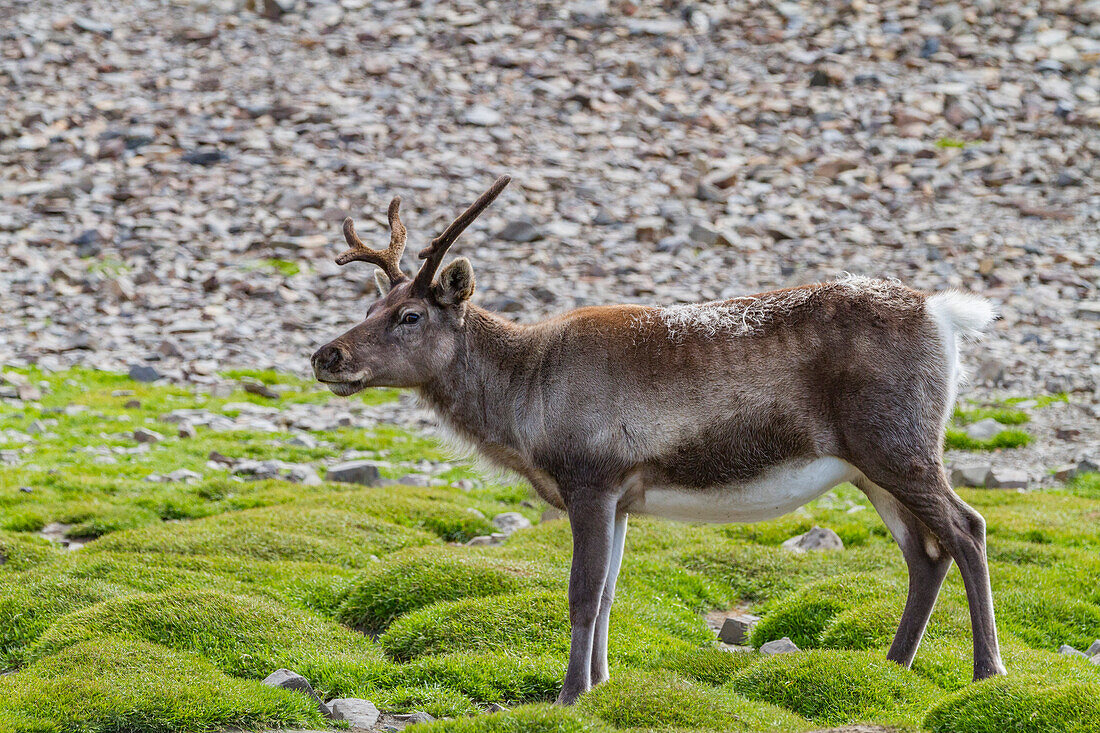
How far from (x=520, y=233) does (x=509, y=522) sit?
16.5 m

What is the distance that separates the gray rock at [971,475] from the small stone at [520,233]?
606 inches

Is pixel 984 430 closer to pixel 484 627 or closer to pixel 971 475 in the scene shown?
pixel 971 475

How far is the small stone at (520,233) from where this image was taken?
3109cm

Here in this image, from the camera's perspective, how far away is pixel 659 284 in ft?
93.5

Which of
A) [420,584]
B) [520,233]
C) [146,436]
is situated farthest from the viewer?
[520,233]

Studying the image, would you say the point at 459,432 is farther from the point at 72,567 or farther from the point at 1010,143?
the point at 1010,143

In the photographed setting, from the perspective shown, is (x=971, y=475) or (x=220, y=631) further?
(x=971, y=475)

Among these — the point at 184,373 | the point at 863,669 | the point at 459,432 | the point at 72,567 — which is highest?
the point at 459,432

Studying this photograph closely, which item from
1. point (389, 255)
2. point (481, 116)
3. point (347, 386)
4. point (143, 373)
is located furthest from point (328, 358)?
point (481, 116)

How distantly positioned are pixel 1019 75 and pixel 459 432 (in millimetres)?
33710

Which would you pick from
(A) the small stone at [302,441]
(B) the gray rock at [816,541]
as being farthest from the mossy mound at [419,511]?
(A) the small stone at [302,441]

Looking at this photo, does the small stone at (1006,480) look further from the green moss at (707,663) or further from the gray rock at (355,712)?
the gray rock at (355,712)

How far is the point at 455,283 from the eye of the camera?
9719mm

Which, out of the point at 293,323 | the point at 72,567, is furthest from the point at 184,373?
the point at 72,567
